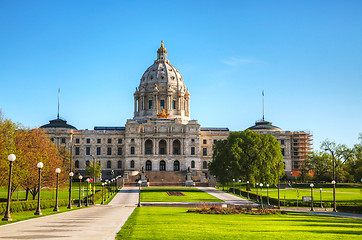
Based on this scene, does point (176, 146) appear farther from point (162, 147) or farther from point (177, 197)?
point (177, 197)

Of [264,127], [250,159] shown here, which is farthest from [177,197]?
[264,127]

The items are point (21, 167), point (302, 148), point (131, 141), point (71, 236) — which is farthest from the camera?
point (302, 148)

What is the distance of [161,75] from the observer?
144625 millimetres

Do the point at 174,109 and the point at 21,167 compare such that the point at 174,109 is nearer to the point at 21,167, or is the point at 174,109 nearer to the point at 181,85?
the point at 181,85

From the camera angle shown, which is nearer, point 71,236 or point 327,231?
point 71,236

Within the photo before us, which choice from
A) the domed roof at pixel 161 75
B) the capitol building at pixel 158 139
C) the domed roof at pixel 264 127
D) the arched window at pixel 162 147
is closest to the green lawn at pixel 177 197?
the capitol building at pixel 158 139

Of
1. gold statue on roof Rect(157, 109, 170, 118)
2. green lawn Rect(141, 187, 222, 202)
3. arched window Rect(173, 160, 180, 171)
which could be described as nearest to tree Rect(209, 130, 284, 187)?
green lawn Rect(141, 187, 222, 202)

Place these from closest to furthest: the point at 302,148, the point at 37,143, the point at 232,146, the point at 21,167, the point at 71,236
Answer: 1. the point at 71,236
2. the point at 21,167
3. the point at 37,143
4. the point at 232,146
5. the point at 302,148

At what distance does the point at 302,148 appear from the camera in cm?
14100

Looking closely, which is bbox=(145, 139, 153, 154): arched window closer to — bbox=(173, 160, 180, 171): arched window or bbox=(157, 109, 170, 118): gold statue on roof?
bbox=(173, 160, 180, 171): arched window

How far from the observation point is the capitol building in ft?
417

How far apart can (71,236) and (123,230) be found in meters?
3.48

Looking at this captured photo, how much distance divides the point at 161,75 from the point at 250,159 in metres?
68.3

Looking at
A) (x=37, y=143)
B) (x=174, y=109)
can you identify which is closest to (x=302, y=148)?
(x=174, y=109)
